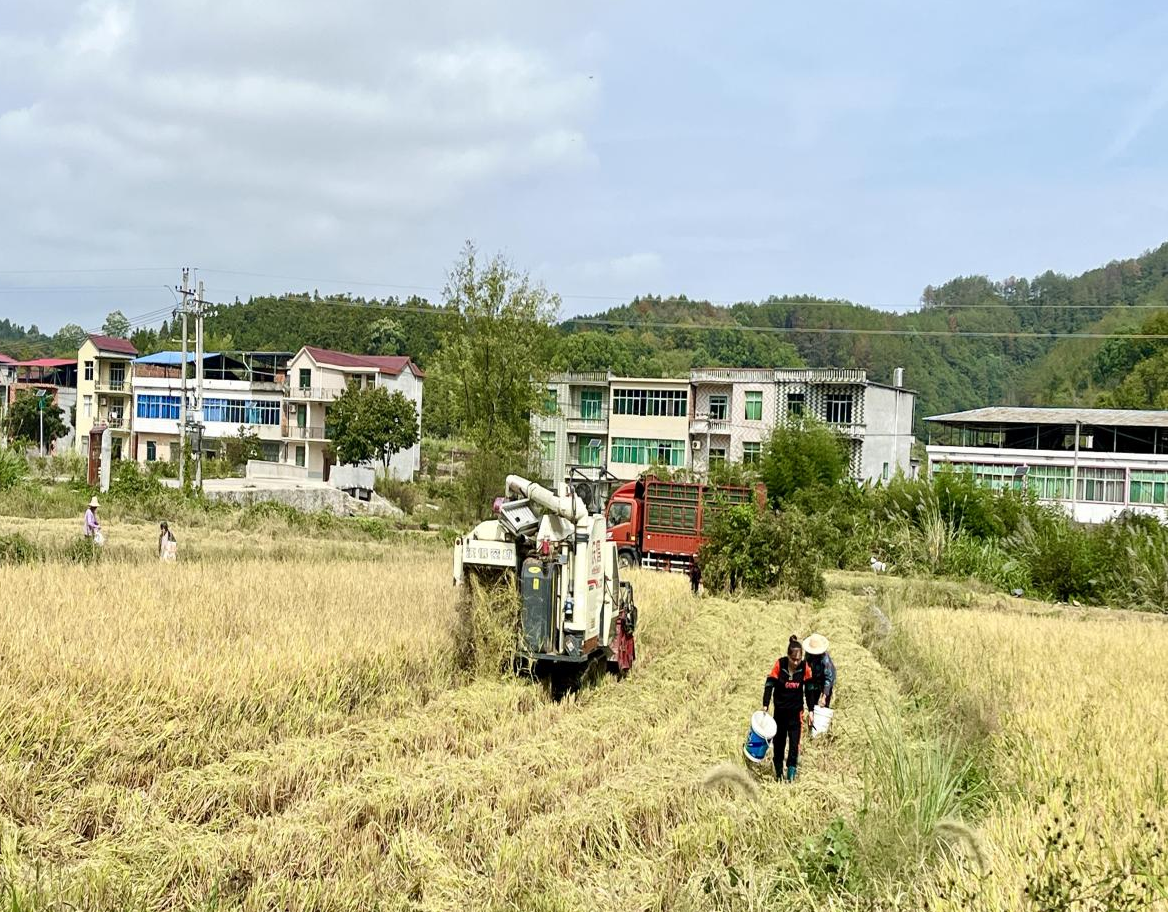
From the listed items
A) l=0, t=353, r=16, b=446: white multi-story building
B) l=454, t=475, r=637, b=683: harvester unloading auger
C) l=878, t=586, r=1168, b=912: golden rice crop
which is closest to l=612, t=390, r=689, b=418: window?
l=0, t=353, r=16, b=446: white multi-story building

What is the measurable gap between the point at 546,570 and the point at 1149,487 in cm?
5120

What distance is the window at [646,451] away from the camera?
194 feet

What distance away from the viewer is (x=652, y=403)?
5975cm

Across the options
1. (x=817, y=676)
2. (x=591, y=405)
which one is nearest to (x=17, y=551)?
(x=817, y=676)

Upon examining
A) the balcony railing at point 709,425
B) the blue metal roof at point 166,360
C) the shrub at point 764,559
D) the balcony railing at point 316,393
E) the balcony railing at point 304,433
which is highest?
the blue metal roof at point 166,360

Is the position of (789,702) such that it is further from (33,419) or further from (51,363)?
(51,363)

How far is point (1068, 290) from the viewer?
163 metres

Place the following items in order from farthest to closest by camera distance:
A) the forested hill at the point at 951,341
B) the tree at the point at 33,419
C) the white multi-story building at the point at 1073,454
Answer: the forested hill at the point at 951,341 < the tree at the point at 33,419 < the white multi-story building at the point at 1073,454

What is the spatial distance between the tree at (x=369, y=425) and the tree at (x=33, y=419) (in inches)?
1159

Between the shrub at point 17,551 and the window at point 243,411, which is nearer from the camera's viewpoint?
the shrub at point 17,551

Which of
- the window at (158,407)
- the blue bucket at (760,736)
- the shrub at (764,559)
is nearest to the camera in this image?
the blue bucket at (760,736)

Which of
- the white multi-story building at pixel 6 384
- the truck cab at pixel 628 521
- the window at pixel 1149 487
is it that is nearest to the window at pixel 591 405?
the window at pixel 1149 487

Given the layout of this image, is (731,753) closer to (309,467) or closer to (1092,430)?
(1092,430)

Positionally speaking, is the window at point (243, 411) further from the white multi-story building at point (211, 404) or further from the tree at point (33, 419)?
the tree at point (33, 419)
